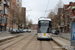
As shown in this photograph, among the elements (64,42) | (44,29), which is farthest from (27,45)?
(44,29)

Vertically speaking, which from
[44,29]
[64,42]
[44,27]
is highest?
[44,27]

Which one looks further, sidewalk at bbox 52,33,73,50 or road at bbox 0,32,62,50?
road at bbox 0,32,62,50

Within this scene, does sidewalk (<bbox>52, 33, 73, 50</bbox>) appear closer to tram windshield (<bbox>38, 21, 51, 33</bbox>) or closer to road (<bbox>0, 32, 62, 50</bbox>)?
road (<bbox>0, 32, 62, 50</bbox>)

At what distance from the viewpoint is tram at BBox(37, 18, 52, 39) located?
1800cm

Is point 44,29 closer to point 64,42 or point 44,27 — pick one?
point 44,27

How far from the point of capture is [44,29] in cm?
1827

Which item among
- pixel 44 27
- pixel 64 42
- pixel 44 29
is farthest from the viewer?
pixel 44 27

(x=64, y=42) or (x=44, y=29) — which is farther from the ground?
(x=44, y=29)

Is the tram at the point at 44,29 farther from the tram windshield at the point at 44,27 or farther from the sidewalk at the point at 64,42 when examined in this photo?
the sidewalk at the point at 64,42

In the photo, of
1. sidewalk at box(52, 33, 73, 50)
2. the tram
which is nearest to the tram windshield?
the tram

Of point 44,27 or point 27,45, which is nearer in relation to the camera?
point 27,45

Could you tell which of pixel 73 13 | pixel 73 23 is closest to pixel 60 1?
pixel 73 13

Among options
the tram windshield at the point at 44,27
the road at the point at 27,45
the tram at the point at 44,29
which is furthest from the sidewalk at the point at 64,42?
the tram windshield at the point at 44,27

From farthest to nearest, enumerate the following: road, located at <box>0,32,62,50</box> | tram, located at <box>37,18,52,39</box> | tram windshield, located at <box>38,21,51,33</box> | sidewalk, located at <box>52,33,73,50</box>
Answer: tram windshield, located at <box>38,21,51,33</box> < tram, located at <box>37,18,52,39</box> < road, located at <box>0,32,62,50</box> < sidewalk, located at <box>52,33,73,50</box>
